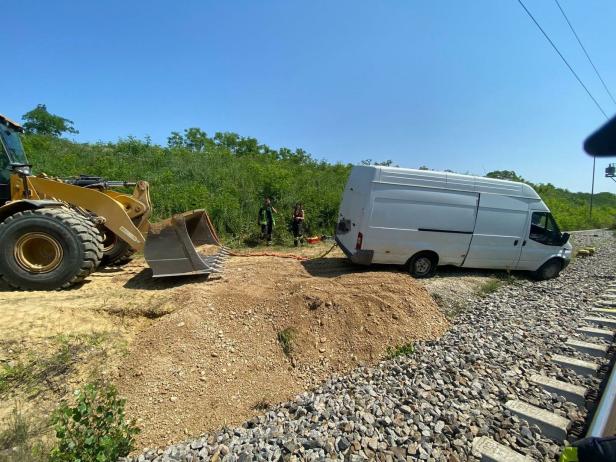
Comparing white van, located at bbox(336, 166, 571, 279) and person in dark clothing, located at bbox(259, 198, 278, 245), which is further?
person in dark clothing, located at bbox(259, 198, 278, 245)

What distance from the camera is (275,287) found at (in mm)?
6609

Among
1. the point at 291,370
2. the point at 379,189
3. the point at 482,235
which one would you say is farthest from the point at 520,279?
the point at 291,370

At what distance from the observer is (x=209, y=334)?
195 inches

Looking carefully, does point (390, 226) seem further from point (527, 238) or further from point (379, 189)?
point (527, 238)

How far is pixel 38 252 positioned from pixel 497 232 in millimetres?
9898

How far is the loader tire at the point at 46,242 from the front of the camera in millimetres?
5734

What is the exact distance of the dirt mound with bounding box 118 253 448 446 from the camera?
3.94 metres

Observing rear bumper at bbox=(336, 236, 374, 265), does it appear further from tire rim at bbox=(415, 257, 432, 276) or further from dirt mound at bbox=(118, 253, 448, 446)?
tire rim at bbox=(415, 257, 432, 276)

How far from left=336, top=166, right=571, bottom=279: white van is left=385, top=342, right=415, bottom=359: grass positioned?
9.82 ft

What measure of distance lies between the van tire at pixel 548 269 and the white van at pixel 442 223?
3 cm

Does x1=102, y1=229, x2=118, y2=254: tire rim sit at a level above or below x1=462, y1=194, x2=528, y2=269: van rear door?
below

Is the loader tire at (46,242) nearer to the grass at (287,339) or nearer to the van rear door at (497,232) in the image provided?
the grass at (287,339)

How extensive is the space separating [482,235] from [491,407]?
561 centimetres

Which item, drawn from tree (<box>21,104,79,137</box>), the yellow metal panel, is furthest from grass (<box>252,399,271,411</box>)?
tree (<box>21,104,79,137</box>)
